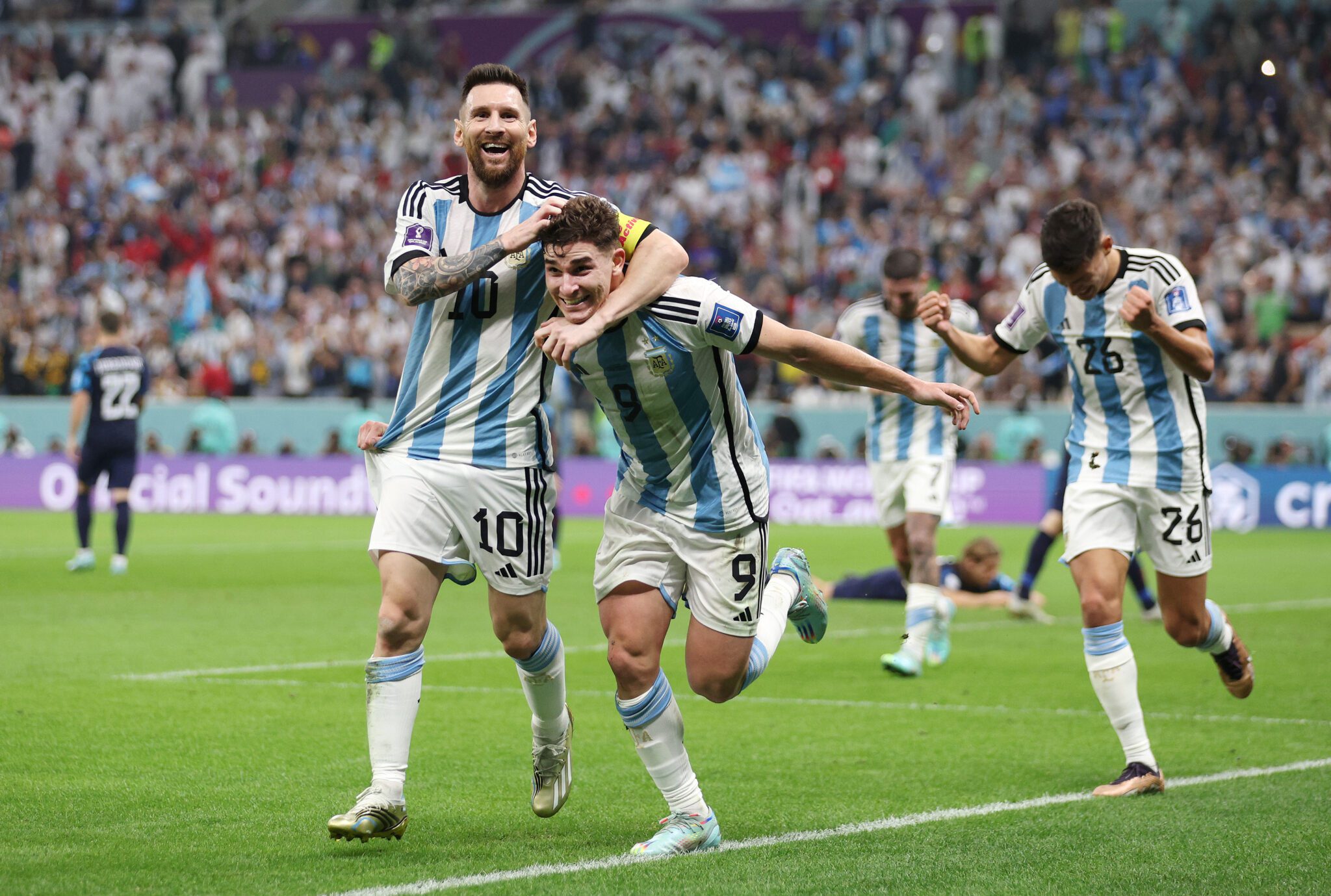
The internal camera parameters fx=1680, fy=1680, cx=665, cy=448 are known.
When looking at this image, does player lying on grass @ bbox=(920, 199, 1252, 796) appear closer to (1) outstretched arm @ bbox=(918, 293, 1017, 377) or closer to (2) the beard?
(1) outstretched arm @ bbox=(918, 293, 1017, 377)

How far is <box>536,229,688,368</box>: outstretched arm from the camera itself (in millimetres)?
4863

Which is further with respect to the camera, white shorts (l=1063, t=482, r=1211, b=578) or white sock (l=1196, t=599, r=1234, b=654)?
white sock (l=1196, t=599, r=1234, b=654)

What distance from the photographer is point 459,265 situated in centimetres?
527

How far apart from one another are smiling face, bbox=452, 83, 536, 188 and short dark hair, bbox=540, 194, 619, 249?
569 millimetres

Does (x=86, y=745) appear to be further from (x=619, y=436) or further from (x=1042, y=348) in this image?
(x=1042, y=348)

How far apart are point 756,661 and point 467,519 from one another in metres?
1.13

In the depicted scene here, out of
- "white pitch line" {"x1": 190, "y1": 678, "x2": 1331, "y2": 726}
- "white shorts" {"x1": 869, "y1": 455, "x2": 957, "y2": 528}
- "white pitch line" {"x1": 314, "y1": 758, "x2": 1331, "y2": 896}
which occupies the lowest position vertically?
"white pitch line" {"x1": 314, "y1": 758, "x2": 1331, "y2": 896}

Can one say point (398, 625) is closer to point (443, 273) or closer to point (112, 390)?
point (443, 273)

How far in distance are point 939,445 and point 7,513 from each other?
16.6m

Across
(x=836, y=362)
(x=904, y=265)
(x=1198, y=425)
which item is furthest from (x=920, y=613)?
(x=836, y=362)

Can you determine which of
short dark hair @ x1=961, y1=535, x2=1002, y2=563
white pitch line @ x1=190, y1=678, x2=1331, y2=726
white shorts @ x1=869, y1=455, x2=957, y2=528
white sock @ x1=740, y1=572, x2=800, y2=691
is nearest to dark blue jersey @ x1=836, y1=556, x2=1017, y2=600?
short dark hair @ x1=961, y1=535, x2=1002, y2=563

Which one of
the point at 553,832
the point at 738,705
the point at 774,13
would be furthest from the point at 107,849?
the point at 774,13

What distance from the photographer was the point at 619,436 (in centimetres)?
557

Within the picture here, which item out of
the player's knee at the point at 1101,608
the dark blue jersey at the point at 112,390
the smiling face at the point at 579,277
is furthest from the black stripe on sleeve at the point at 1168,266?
the dark blue jersey at the point at 112,390
